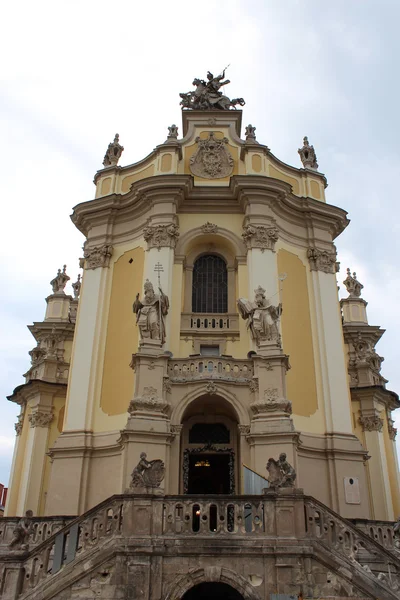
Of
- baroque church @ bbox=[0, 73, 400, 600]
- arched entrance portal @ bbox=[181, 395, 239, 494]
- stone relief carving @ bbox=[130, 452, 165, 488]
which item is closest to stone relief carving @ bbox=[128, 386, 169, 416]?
baroque church @ bbox=[0, 73, 400, 600]

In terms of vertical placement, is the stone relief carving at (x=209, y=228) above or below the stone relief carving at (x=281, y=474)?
above

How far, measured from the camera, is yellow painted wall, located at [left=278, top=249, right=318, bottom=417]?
2042cm

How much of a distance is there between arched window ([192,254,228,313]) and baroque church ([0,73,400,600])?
2.2 inches

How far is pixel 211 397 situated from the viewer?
1906 cm

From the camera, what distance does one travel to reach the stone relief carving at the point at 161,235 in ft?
72.3

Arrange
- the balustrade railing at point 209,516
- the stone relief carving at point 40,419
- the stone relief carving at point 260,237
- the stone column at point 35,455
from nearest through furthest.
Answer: the balustrade railing at point 209,516
the stone relief carving at point 260,237
the stone column at point 35,455
the stone relief carving at point 40,419

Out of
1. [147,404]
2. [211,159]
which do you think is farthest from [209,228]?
[147,404]

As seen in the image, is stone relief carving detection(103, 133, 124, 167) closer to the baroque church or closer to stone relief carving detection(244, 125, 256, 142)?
the baroque church

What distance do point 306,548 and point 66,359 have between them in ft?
Answer: 68.4

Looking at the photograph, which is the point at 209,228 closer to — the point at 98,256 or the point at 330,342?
the point at 98,256

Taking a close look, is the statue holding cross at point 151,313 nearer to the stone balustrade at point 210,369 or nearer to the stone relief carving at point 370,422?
the stone balustrade at point 210,369

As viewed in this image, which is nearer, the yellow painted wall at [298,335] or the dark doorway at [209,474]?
the dark doorway at [209,474]

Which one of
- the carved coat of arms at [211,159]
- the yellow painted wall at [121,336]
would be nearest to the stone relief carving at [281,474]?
the yellow painted wall at [121,336]

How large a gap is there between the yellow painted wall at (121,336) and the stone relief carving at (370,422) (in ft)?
45.5
